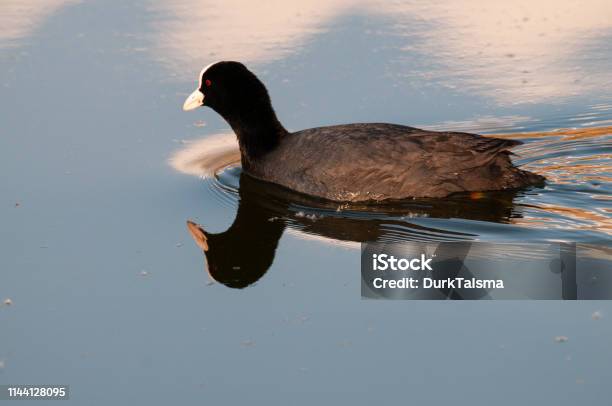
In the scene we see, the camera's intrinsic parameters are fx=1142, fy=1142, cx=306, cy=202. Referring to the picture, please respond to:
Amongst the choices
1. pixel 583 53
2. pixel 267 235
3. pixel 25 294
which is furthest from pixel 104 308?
pixel 583 53

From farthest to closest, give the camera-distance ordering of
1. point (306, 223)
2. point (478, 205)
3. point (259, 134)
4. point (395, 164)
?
point (259, 134) < point (395, 164) < point (478, 205) < point (306, 223)

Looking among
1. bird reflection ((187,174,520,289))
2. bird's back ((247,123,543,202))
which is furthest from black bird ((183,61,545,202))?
bird reflection ((187,174,520,289))

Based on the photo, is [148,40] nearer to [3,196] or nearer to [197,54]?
[197,54]

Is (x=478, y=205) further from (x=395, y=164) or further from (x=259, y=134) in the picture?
(x=259, y=134)

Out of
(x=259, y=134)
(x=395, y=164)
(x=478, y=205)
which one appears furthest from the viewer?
(x=259, y=134)

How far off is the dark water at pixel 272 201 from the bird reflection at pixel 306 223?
0.08ft

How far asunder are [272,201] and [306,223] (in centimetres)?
67

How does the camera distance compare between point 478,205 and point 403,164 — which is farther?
point 403,164

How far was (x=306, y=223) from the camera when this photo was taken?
838 centimetres

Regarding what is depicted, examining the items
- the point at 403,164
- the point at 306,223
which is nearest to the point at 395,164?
the point at 403,164

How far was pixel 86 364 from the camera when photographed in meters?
6.28

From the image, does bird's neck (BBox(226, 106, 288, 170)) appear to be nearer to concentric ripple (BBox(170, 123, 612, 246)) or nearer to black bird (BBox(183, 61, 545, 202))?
concentric ripple (BBox(170, 123, 612, 246))

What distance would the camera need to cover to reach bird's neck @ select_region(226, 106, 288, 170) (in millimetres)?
9477

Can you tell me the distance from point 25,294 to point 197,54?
4.82m
